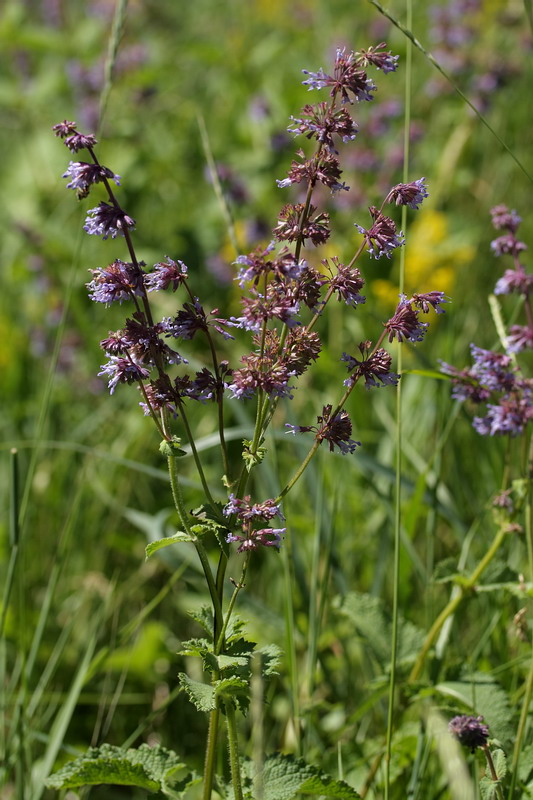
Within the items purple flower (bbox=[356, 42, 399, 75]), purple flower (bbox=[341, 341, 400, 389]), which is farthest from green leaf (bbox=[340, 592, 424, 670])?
purple flower (bbox=[356, 42, 399, 75])

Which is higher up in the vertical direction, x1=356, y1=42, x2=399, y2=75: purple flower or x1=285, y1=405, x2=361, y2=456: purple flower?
x1=356, y1=42, x2=399, y2=75: purple flower

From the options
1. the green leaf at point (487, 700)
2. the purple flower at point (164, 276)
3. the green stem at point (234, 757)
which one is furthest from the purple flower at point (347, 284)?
the green leaf at point (487, 700)

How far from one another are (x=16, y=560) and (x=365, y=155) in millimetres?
2976

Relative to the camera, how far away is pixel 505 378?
1734mm

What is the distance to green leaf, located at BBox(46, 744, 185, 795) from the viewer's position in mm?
1341

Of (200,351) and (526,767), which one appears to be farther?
(200,351)

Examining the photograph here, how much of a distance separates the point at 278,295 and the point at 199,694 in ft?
1.89

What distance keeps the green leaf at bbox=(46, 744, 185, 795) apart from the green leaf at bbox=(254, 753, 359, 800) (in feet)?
0.48

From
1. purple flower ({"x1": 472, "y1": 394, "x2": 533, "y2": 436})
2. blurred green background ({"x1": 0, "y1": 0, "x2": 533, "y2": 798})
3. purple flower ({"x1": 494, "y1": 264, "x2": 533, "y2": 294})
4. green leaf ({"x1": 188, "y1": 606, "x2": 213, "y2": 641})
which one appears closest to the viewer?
green leaf ({"x1": 188, "y1": 606, "x2": 213, "y2": 641})

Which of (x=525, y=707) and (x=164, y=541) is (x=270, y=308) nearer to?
(x=164, y=541)

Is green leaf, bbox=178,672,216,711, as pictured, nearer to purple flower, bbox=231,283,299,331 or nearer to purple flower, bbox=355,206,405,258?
purple flower, bbox=231,283,299,331

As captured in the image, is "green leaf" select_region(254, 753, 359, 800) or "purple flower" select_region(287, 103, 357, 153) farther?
"green leaf" select_region(254, 753, 359, 800)

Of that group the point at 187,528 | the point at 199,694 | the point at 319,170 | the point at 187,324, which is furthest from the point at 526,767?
the point at 319,170

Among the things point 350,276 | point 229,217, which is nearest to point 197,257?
point 229,217
